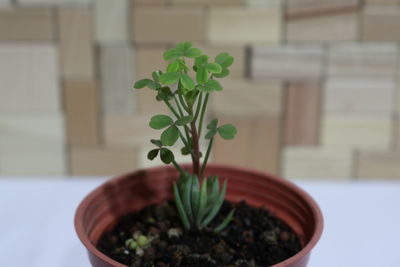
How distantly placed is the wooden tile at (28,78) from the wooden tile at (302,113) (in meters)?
0.56

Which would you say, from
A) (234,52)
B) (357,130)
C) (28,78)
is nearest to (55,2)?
(28,78)

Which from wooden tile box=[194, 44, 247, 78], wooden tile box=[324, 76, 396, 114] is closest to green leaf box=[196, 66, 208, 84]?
wooden tile box=[194, 44, 247, 78]

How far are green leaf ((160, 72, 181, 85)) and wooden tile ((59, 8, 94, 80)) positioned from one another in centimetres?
62

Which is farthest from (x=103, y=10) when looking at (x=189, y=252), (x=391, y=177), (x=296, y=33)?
(x=391, y=177)

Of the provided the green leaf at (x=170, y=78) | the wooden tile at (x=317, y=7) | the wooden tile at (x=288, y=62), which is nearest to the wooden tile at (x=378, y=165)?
the wooden tile at (x=288, y=62)

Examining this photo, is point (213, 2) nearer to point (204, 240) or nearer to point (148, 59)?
point (148, 59)

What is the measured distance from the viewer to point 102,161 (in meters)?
1.30

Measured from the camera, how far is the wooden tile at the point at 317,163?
129 centimetres

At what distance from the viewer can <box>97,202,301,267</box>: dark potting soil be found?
26.8 inches

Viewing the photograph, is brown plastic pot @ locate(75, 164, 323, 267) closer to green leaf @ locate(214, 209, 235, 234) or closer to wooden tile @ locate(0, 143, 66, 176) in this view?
green leaf @ locate(214, 209, 235, 234)

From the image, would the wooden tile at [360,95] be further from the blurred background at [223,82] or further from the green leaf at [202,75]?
the green leaf at [202,75]

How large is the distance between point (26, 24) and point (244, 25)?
500 mm

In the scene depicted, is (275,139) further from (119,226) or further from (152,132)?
(119,226)

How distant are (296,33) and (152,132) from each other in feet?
1.35
